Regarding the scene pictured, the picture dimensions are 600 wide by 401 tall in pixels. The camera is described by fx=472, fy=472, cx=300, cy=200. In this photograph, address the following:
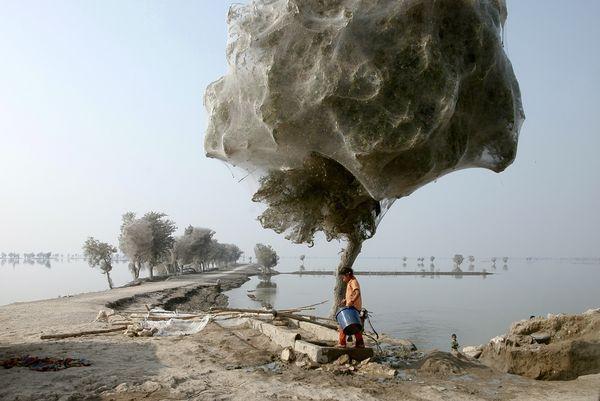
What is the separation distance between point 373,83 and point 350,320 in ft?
13.7

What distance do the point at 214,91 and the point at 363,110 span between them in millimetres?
3592

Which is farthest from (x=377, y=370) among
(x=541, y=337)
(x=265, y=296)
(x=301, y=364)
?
(x=265, y=296)

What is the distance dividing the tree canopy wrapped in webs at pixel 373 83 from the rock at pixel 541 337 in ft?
17.1

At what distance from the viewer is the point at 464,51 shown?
313 inches

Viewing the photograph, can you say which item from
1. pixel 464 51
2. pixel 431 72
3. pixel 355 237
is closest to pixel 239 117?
pixel 431 72

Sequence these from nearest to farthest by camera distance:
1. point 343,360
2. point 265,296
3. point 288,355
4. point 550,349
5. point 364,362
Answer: point 364,362 → point 343,360 → point 288,355 → point 550,349 → point 265,296

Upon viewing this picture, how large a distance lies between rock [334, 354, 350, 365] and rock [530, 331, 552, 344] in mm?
5386

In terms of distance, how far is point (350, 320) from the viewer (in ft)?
28.0

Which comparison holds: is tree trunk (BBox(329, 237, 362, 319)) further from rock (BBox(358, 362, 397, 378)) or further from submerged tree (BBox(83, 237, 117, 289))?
submerged tree (BBox(83, 237, 117, 289))

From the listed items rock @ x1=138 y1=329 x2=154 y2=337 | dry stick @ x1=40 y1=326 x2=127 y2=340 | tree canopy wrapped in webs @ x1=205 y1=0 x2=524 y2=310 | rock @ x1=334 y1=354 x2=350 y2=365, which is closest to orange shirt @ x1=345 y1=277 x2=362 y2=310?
rock @ x1=334 y1=354 x2=350 y2=365

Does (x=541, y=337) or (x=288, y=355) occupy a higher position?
(x=288, y=355)

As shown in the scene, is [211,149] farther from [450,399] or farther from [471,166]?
[450,399]

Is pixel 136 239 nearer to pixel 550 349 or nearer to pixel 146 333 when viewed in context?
pixel 146 333

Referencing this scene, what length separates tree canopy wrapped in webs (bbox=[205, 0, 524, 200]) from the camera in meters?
7.50
